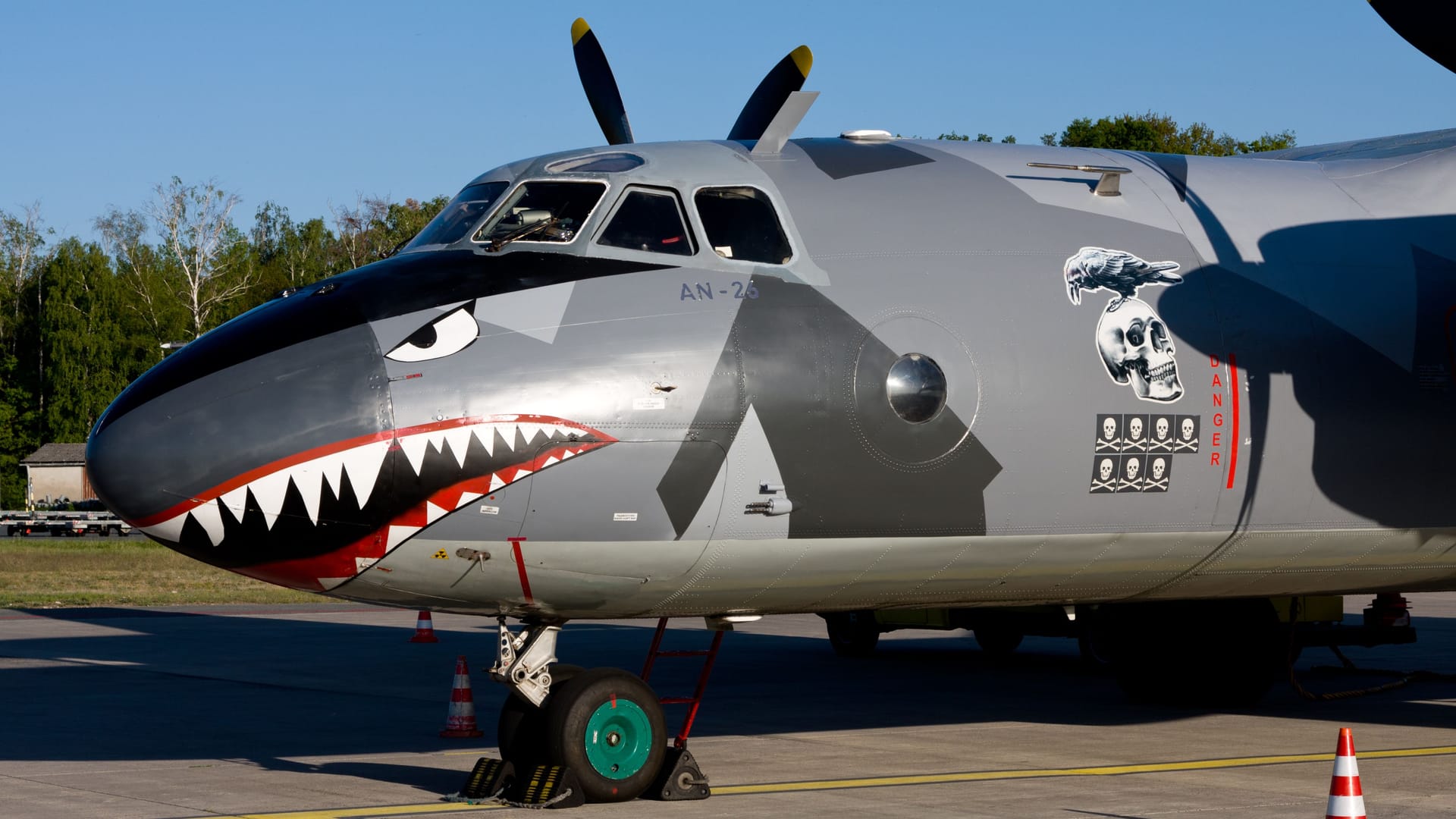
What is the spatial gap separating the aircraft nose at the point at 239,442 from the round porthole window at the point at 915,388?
299 cm

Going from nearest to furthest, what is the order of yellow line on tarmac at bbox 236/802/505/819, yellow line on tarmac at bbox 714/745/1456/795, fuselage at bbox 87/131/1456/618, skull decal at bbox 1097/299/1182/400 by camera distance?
1. fuselage at bbox 87/131/1456/618
2. yellow line on tarmac at bbox 236/802/505/819
3. skull decal at bbox 1097/299/1182/400
4. yellow line on tarmac at bbox 714/745/1456/795

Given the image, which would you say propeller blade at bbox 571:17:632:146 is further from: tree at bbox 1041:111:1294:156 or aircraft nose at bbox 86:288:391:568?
tree at bbox 1041:111:1294:156

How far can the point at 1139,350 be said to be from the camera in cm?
1066

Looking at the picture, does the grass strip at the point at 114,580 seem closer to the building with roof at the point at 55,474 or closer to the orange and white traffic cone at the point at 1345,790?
the orange and white traffic cone at the point at 1345,790

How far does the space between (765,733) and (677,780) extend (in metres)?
4.30

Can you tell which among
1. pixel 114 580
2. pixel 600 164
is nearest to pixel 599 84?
pixel 600 164

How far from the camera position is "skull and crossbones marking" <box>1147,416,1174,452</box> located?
34.9ft

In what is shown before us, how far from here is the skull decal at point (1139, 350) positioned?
34.8 feet

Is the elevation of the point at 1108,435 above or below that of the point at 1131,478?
above

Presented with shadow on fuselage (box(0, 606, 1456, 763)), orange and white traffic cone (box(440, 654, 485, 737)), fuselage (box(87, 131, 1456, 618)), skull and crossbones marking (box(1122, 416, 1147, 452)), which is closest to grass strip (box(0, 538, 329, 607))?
shadow on fuselage (box(0, 606, 1456, 763))

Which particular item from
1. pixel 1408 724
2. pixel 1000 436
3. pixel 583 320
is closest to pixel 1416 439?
pixel 1000 436

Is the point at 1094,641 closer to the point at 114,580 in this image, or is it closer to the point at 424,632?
the point at 424,632

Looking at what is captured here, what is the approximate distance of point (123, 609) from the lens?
98.6 ft

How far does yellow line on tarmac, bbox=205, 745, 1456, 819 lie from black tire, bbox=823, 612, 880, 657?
29.3 feet
